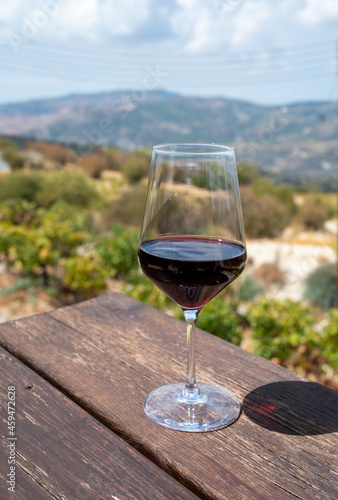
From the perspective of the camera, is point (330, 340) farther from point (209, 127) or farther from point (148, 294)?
point (209, 127)

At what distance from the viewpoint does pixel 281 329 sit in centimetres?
301

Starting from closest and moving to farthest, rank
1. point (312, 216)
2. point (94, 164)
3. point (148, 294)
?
1. point (148, 294)
2. point (312, 216)
3. point (94, 164)

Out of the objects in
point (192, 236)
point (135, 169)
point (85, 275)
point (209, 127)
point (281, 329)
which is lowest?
point (281, 329)

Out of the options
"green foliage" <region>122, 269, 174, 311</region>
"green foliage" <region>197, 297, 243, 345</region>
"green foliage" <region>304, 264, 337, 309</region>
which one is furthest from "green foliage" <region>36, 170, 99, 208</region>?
"green foliage" <region>197, 297, 243, 345</region>

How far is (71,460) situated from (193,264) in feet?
1.06

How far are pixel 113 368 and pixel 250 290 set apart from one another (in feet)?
13.7

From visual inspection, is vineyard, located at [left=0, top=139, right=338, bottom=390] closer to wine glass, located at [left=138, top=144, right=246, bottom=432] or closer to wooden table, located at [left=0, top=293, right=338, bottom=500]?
wine glass, located at [left=138, top=144, right=246, bottom=432]

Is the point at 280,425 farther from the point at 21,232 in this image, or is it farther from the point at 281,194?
the point at 281,194

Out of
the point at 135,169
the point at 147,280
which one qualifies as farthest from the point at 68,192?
the point at 147,280

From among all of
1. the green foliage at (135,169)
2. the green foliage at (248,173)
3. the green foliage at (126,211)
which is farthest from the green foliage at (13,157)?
the green foliage at (248,173)

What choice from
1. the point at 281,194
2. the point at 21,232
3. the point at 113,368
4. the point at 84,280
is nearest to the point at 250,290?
the point at 84,280

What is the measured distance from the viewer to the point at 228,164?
0.70 m

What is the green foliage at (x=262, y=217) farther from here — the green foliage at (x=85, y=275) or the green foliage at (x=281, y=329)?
the green foliage at (x=281, y=329)

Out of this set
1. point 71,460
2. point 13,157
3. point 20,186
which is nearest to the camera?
point 71,460
